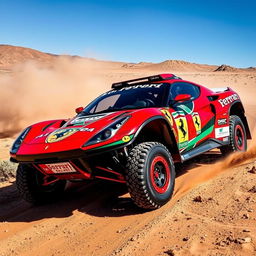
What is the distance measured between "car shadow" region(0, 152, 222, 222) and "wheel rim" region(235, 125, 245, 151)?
0.93 m

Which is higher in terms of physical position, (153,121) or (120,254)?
(153,121)

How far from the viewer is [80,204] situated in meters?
4.62

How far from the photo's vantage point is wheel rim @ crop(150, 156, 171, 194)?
3.88 metres

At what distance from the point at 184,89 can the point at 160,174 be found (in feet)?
6.17

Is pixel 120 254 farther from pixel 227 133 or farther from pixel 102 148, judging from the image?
pixel 227 133

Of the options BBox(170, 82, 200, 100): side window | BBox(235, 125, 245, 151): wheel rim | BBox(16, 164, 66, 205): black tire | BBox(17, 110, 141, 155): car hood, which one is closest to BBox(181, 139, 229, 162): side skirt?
BBox(235, 125, 245, 151): wheel rim

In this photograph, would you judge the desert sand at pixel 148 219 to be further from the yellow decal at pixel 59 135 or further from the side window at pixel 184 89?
the side window at pixel 184 89

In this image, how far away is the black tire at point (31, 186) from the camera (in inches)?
180

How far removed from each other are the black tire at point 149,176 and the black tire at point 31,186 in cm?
156

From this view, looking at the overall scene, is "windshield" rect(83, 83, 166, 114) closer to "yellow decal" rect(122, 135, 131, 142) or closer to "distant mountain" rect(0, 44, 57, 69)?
"yellow decal" rect(122, 135, 131, 142)

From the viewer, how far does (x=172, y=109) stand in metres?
4.68

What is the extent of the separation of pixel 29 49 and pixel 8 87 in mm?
174006

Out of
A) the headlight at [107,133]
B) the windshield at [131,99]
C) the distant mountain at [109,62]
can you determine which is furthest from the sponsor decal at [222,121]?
the distant mountain at [109,62]

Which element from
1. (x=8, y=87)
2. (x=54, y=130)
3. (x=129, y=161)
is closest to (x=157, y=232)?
(x=129, y=161)
